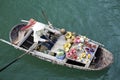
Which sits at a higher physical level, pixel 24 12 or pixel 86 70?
pixel 24 12

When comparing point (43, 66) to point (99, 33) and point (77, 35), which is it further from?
point (99, 33)

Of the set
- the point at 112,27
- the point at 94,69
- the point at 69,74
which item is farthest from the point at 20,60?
the point at 112,27

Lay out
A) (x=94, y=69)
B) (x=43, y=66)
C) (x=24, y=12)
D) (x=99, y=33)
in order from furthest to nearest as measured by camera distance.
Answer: (x=24, y=12)
(x=99, y=33)
(x=43, y=66)
(x=94, y=69)

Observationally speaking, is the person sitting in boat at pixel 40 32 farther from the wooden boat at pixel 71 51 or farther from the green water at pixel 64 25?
the green water at pixel 64 25

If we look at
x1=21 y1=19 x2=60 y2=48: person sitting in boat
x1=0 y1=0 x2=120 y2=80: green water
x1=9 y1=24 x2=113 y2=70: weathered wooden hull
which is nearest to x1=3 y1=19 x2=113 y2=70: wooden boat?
x1=9 y1=24 x2=113 y2=70: weathered wooden hull

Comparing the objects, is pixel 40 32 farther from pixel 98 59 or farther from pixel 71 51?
pixel 98 59

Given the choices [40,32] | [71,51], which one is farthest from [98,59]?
[40,32]
